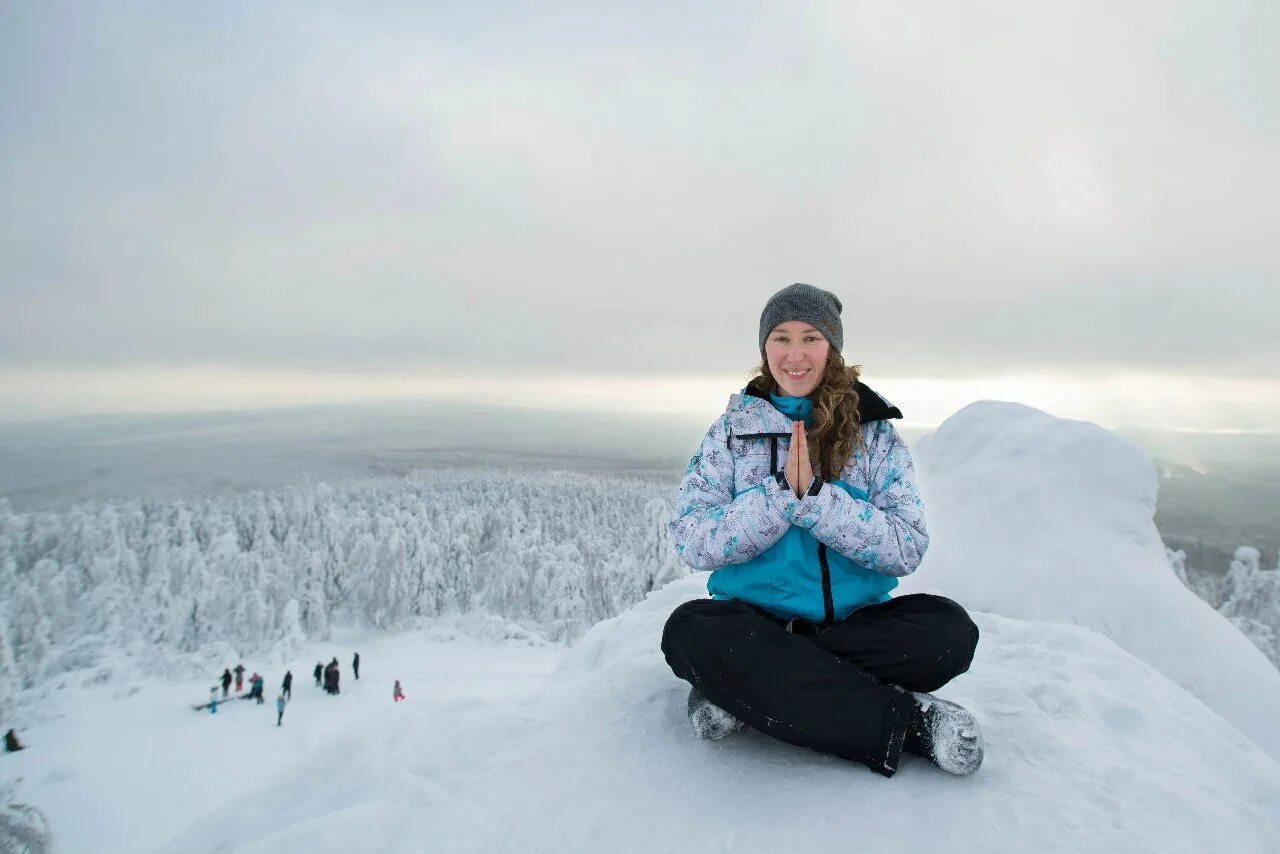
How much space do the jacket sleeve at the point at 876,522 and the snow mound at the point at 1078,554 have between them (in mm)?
5084

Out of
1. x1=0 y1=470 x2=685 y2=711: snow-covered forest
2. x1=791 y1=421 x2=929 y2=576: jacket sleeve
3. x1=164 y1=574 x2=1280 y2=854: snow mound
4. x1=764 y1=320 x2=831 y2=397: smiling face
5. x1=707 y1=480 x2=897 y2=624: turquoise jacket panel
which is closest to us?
x1=164 y1=574 x2=1280 y2=854: snow mound

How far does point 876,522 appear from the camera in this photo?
2.28 m

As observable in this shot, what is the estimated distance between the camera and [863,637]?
2262mm

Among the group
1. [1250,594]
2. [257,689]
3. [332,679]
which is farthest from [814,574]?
[1250,594]

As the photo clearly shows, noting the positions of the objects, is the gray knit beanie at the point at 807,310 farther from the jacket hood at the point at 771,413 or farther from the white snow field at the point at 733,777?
the white snow field at the point at 733,777

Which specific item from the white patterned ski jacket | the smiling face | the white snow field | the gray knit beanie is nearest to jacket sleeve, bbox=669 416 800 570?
the white patterned ski jacket

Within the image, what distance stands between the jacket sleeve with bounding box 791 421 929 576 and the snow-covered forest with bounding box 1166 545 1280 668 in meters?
32.0

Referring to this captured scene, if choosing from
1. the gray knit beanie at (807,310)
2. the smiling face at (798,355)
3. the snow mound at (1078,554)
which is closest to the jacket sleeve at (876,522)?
the smiling face at (798,355)

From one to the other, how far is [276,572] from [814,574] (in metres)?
41.4

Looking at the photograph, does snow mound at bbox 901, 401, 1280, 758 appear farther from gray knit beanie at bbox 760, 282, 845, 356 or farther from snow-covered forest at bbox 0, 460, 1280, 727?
snow-covered forest at bbox 0, 460, 1280, 727

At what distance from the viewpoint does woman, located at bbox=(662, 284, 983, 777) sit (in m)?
2.09

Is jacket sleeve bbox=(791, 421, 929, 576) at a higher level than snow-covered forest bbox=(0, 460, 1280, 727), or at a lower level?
higher

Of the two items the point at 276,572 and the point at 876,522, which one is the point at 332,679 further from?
the point at 876,522

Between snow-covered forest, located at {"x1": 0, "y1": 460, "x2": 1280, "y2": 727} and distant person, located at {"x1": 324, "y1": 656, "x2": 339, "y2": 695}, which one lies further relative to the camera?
snow-covered forest, located at {"x1": 0, "y1": 460, "x2": 1280, "y2": 727}
